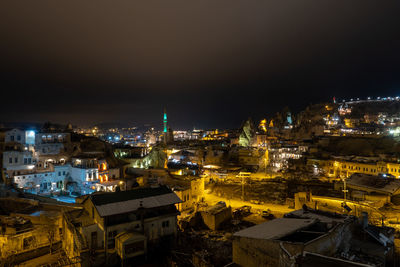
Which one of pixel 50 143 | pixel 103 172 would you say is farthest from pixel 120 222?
pixel 50 143

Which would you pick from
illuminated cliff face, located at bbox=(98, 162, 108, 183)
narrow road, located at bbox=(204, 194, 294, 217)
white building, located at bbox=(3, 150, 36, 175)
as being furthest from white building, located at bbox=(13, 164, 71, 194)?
narrow road, located at bbox=(204, 194, 294, 217)

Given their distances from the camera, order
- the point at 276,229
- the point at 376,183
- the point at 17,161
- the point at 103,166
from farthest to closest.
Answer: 1. the point at 103,166
2. the point at 17,161
3. the point at 376,183
4. the point at 276,229

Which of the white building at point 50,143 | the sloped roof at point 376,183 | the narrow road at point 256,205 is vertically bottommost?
the narrow road at point 256,205

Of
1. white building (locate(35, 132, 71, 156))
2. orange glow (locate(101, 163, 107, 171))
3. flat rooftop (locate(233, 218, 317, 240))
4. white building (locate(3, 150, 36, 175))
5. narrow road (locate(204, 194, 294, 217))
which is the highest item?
white building (locate(35, 132, 71, 156))

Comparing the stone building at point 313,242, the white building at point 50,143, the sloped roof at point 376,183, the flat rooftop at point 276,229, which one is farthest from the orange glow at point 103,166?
the sloped roof at point 376,183

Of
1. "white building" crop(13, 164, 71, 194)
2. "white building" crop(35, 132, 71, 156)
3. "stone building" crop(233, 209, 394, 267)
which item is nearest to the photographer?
"stone building" crop(233, 209, 394, 267)

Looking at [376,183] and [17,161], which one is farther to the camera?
[17,161]

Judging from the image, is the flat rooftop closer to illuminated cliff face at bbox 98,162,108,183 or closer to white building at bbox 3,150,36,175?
illuminated cliff face at bbox 98,162,108,183

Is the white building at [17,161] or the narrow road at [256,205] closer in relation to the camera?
Result: the narrow road at [256,205]

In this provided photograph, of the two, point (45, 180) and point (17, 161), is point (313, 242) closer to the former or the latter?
point (45, 180)

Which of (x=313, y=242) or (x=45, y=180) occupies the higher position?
(x=313, y=242)

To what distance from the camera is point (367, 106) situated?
89812 millimetres

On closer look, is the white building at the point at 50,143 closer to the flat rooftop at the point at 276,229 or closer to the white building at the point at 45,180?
the white building at the point at 45,180

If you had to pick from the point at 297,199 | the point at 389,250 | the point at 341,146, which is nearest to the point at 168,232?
the point at 389,250
